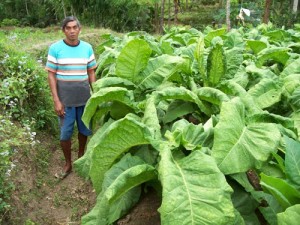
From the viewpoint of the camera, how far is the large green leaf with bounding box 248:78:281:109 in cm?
318

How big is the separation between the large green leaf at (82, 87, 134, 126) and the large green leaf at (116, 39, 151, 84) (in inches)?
12.7

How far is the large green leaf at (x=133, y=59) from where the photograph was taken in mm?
3354

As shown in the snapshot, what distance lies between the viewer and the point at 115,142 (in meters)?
2.58

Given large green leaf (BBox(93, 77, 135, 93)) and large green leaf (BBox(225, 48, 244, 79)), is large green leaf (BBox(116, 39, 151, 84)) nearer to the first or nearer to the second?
large green leaf (BBox(93, 77, 135, 93))

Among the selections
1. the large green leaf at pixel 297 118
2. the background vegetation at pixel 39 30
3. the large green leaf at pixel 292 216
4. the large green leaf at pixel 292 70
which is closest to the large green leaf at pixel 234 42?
the large green leaf at pixel 292 70

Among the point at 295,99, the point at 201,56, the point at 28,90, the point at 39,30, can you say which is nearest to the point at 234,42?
the point at 201,56

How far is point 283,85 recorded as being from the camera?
10.8 feet

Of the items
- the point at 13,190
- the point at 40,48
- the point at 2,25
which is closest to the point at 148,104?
the point at 13,190

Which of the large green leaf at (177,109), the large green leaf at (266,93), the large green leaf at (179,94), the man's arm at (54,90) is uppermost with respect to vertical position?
the large green leaf at (179,94)

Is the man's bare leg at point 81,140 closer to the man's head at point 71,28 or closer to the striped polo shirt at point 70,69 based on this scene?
the striped polo shirt at point 70,69

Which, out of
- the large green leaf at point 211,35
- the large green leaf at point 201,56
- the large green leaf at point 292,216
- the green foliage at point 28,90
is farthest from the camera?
the large green leaf at point 211,35

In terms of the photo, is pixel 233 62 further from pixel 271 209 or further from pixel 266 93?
pixel 271 209

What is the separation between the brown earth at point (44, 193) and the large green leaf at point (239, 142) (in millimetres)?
2143

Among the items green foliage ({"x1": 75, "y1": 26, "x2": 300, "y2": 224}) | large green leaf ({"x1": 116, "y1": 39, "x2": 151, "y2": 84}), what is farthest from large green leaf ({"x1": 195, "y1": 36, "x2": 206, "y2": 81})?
large green leaf ({"x1": 116, "y1": 39, "x2": 151, "y2": 84})
